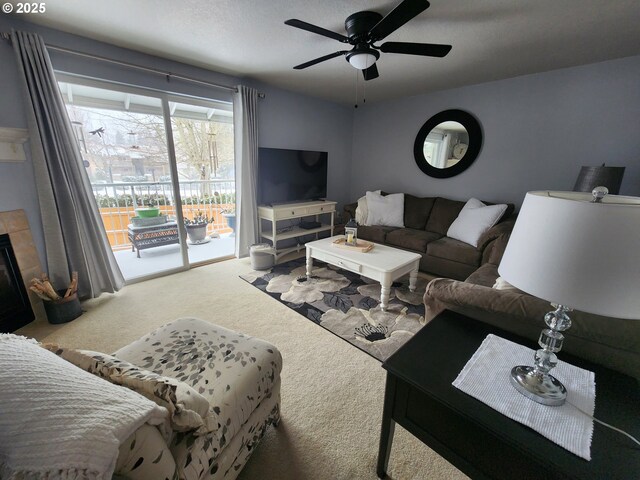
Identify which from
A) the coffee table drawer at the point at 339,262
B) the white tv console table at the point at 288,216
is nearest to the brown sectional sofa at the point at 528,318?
the coffee table drawer at the point at 339,262

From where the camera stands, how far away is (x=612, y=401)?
31.8 inches

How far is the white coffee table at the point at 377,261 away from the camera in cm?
234

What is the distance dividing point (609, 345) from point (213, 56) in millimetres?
3435

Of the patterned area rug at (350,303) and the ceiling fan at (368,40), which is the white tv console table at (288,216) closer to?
the patterned area rug at (350,303)

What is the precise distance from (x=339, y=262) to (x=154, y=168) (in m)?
2.44

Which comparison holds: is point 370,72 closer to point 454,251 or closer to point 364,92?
point 364,92

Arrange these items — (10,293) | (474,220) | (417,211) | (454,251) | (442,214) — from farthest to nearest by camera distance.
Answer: (417,211) < (442,214) < (474,220) < (454,251) < (10,293)

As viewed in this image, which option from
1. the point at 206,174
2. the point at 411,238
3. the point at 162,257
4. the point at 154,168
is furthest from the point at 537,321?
the point at 206,174

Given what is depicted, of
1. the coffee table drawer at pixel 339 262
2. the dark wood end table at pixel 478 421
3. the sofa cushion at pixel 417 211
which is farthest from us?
the sofa cushion at pixel 417 211

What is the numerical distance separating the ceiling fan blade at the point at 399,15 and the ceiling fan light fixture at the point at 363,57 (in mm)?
98

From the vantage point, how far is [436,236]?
132 inches

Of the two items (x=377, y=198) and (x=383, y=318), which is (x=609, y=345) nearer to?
(x=383, y=318)

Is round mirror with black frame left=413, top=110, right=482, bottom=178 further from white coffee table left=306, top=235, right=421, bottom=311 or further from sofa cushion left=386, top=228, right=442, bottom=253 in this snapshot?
white coffee table left=306, top=235, right=421, bottom=311

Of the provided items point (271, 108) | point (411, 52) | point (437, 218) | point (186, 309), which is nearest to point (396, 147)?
point (437, 218)
